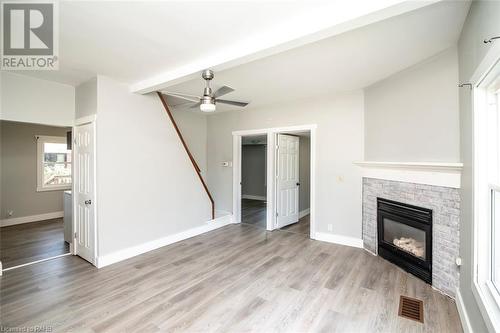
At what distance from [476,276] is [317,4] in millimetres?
2351

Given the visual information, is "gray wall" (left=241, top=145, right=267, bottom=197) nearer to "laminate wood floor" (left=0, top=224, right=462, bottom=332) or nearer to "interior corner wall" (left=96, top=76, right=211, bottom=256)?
"interior corner wall" (left=96, top=76, right=211, bottom=256)

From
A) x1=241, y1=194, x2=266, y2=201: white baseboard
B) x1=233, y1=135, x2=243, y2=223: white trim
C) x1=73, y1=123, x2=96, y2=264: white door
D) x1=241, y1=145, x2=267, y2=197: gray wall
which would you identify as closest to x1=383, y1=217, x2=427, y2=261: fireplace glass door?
x1=233, y1=135, x2=243, y2=223: white trim

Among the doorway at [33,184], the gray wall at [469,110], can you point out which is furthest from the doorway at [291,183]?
the doorway at [33,184]

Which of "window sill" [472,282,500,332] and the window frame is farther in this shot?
the window frame

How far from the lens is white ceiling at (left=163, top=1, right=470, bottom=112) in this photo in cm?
193

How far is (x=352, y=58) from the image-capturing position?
257 centimetres

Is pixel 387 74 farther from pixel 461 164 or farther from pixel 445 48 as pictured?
pixel 461 164

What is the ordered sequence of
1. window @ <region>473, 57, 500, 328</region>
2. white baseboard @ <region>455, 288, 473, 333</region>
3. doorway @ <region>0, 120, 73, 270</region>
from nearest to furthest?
window @ <region>473, 57, 500, 328</region>, white baseboard @ <region>455, 288, 473, 333</region>, doorway @ <region>0, 120, 73, 270</region>

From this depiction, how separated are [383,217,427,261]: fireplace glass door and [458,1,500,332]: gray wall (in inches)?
26.5

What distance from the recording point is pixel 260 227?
498 centimetres

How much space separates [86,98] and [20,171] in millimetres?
3546

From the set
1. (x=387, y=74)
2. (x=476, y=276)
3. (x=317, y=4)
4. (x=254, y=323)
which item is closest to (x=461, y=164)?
(x=476, y=276)

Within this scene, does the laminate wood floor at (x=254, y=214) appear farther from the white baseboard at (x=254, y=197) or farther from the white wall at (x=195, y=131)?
the white wall at (x=195, y=131)

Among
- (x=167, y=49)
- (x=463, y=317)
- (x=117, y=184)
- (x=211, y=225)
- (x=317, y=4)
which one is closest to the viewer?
(x=317, y=4)
